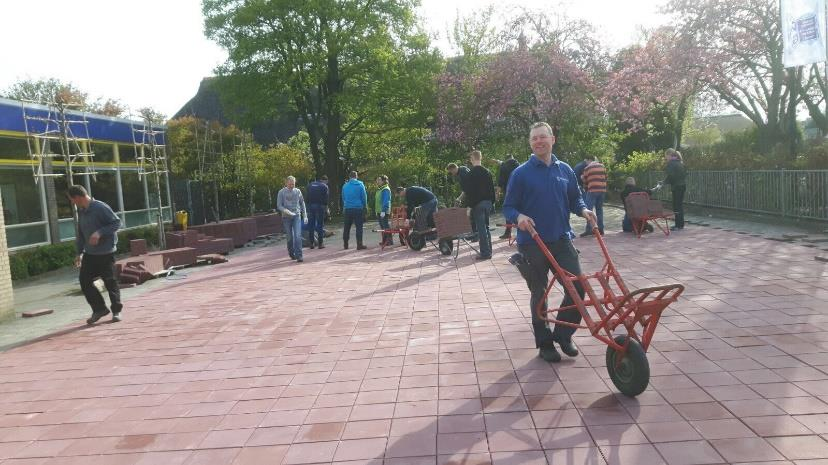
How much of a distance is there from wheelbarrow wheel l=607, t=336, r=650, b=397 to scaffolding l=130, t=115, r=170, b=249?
1270 cm

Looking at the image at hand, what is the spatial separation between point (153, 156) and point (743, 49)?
677 inches

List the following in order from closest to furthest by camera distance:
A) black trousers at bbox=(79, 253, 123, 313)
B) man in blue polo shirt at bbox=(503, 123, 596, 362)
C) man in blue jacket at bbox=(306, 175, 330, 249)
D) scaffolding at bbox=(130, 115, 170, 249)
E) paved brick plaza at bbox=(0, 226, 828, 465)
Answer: paved brick plaza at bbox=(0, 226, 828, 465), man in blue polo shirt at bbox=(503, 123, 596, 362), black trousers at bbox=(79, 253, 123, 313), man in blue jacket at bbox=(306, 175, 330, 249), scaffolding at bbox=(130, 115, 170, 249)

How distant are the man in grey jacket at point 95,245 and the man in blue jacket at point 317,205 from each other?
6.92m

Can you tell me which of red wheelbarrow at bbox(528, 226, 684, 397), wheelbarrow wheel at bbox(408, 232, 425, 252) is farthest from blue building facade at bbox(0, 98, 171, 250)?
red wheelbarrow at bbox(528, 226, 684, 397)

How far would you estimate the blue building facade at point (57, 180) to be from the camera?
582 inches

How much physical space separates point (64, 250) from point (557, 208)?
43.1ft

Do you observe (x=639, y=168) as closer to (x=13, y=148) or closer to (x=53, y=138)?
(x=53, y=138)

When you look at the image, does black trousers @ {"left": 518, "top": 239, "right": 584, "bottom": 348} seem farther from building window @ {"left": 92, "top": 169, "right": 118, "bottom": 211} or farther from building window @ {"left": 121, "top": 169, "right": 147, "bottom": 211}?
building window @ {"left": 121, "top": 169, "right": 147, "bottom": 211}

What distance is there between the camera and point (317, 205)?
14734 mm

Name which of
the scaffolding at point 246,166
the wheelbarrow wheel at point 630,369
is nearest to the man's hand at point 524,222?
the wheelbarrow wheel at point 630,369

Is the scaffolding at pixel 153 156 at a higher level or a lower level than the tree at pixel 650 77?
lower

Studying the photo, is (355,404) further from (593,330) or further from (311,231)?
(311,231)

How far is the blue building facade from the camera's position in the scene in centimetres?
1477

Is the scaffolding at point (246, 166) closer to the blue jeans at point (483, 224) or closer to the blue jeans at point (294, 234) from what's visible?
the blue jeans at point (294, 234)
